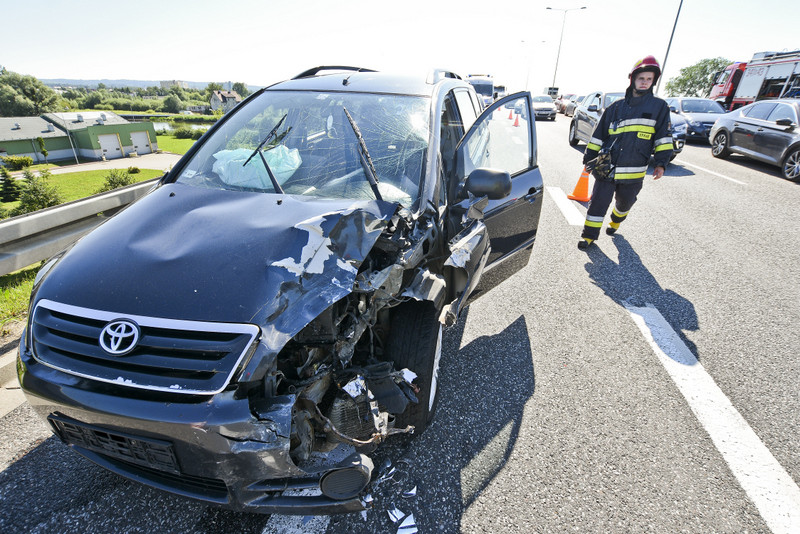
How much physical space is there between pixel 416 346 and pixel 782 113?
468 inches

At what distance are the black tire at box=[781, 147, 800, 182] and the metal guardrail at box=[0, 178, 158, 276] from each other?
1186 cm

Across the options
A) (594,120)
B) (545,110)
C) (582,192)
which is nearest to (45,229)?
(582,192)

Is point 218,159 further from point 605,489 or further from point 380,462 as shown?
point 605,489

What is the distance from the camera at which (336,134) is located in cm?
255

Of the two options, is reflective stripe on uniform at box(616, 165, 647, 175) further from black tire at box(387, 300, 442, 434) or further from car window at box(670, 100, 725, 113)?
car window at box(670, 100, 725, 113)

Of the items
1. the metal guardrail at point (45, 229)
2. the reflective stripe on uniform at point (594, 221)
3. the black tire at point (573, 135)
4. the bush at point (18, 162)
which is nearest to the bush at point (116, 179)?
the metal guardrail at point (45, 229)

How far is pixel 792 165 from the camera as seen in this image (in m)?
8.49

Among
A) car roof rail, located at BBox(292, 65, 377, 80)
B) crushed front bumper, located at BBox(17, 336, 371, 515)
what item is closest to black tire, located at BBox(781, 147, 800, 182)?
car roof rail, located at BBox(292, 65, 377, 80)

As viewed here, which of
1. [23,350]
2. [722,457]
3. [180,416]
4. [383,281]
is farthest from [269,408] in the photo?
[722,457]

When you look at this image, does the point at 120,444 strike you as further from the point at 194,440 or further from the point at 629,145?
the point at 629,145

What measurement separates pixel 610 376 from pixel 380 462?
5.92 ft

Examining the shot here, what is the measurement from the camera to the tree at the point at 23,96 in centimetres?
8281

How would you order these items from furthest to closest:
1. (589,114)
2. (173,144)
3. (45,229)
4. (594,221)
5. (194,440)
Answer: (173,144)
(589,114)
(594,221)
(45,229)
(194,440)

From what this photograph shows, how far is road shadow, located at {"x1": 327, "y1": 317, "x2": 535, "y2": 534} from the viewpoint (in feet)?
6.22
